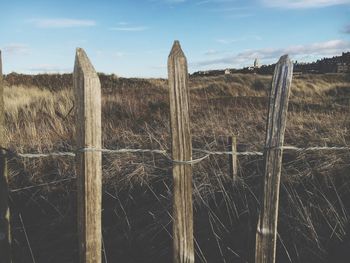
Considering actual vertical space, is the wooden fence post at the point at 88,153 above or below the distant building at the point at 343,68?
below

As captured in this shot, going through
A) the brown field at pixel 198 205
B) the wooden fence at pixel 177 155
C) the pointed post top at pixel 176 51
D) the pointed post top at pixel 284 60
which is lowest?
the brown field at pixel 198 205

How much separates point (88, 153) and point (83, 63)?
19.5 inches

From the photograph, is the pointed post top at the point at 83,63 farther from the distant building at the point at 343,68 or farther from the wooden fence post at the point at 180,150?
the distant building at the point at 343,68

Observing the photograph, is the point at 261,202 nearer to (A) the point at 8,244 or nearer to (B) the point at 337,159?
(A) the point at 8,244

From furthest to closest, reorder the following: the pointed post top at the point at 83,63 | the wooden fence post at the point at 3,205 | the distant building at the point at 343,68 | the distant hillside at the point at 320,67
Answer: the distant hillside at the point at 320,67
the distant building at the point at 343,68
the wooden fence post at the point at 3,205
the pointed post top at the point at 83,63

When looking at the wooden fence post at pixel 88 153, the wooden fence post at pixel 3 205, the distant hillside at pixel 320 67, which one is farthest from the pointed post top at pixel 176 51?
the distant hillside at pixel 320 67

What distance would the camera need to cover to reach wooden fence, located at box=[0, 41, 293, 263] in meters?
2.36

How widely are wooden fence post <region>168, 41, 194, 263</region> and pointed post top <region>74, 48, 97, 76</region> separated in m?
0.43

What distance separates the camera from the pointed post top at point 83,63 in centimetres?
234

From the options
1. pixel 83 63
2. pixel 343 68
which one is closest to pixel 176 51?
pixel 83 63

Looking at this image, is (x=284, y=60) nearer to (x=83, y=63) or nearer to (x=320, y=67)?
(x=83, y=63)

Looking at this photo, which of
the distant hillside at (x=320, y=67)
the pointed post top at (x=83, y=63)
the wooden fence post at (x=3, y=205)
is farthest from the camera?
the distant hillside at (x=320, y=67)

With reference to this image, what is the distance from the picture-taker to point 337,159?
436cm

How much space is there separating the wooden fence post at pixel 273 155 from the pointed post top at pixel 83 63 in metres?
Result: 1.03
